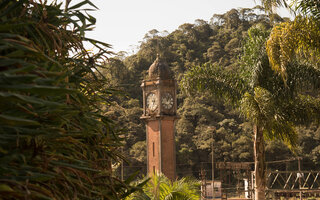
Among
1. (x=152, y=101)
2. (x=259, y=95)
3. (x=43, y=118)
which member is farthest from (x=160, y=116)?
(x=43, y=118)

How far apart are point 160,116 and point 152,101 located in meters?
1.48

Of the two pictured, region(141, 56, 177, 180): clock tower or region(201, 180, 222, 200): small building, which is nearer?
region(201, 180, 222, 200): small building

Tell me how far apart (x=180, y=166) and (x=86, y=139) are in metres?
47.3

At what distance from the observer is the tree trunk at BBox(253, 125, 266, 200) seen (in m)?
16.4

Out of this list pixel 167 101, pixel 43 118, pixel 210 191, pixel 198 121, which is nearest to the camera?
pixel 43 118

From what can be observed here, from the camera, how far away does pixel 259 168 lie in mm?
16469

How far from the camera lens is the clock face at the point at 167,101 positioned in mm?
32562

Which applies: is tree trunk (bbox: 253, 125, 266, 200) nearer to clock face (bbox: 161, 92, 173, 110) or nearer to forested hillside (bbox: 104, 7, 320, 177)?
clock face (bbox: 161, 92, 173, 110)

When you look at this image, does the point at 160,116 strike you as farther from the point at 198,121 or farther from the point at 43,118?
the point at 43,118

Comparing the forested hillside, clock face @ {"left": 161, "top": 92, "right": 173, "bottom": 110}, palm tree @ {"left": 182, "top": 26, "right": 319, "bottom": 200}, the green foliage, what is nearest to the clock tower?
clock face @ {"left": 161, "top": 92, "right": 173, "bottom": 110}

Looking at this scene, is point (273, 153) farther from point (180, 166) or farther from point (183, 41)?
point (183, 41)

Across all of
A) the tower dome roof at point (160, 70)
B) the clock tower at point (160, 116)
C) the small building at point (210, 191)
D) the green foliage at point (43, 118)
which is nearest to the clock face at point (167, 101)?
the clock tower at point (160, 116)

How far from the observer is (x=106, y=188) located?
1.73m

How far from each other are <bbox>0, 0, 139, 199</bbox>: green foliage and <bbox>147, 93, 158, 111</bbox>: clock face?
3077cm
